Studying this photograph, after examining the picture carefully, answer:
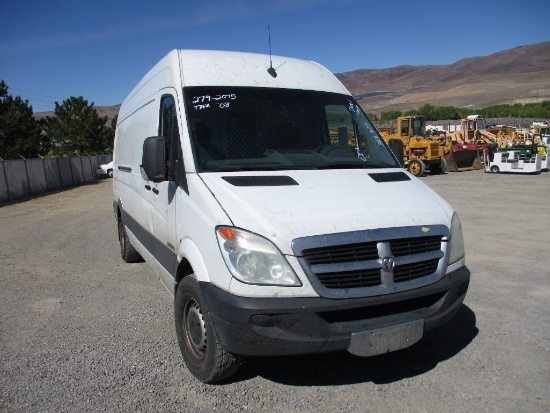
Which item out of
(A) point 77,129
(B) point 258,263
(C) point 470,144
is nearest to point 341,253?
(B) point 258,263

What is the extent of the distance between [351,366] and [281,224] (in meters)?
1.44

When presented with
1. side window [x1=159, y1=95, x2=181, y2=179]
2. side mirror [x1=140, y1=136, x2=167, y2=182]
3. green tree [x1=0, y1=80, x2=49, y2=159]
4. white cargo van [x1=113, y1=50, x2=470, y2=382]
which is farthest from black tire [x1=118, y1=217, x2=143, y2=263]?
green tree [x1=0, y1=80, x2=49, y2=159]

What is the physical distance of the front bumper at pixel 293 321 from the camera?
9.07 feet

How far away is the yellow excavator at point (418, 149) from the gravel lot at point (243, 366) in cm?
1537

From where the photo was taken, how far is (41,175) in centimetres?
2223

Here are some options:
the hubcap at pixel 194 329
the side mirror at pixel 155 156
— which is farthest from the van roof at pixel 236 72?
the hubcap at pixel 194 329

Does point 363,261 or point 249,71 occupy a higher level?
point 249,71

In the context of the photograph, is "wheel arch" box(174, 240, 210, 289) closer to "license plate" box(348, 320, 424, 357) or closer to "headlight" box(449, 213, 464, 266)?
"license plate" box(348, 320, 424, 357)

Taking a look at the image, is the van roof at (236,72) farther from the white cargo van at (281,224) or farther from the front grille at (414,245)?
the front grille at (414,245)

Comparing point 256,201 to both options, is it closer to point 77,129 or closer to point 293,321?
point 293,321

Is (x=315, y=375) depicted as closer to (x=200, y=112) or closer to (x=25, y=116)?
(x=200, y=112)

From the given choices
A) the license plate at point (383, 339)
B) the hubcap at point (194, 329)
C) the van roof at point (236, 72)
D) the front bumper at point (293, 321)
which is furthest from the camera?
the van roof at point (236, 72)

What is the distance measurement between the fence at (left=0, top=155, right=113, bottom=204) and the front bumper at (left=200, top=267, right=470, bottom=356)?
19.1 meters

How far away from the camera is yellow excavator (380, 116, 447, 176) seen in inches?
853
